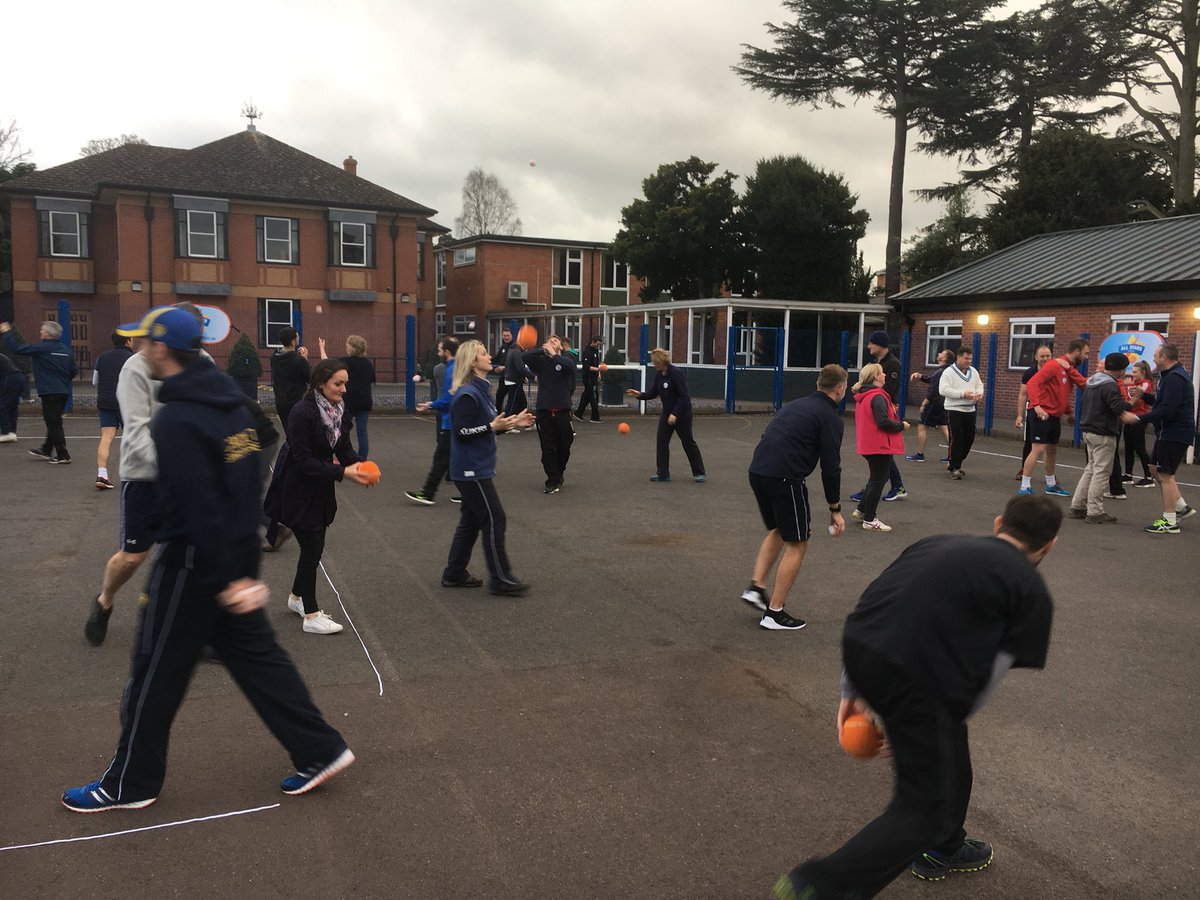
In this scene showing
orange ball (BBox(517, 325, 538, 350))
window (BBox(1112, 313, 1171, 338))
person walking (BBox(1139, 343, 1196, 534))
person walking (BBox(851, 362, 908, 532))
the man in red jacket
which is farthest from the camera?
window (BBox(1112, 313, 1171, 338))

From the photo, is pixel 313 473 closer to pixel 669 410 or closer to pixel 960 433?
pixel 669 410

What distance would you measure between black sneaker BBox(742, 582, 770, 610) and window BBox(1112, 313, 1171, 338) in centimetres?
1670

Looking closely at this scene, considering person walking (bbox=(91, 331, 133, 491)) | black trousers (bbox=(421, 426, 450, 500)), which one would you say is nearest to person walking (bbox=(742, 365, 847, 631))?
black trousers (bbox=(421, 426, 450, 500))

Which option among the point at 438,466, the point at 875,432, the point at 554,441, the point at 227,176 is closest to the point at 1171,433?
the point at 875,432

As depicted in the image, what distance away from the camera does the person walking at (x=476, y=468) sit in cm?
663

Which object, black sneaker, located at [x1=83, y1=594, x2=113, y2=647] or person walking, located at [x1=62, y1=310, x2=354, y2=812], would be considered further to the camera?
black sneaker, located at [x1=83, y1=594, x2=113, y2=647]

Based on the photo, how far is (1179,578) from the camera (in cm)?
773

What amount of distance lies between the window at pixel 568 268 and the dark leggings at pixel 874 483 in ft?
117

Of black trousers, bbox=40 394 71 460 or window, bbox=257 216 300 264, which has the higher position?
window, bbox=257 216 300 264

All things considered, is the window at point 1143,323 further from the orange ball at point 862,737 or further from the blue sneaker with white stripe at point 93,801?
the blue sneaker with white stripe at point 93,801

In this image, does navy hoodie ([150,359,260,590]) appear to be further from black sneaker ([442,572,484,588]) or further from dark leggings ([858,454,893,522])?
dark leggings ([858,454,893,522])

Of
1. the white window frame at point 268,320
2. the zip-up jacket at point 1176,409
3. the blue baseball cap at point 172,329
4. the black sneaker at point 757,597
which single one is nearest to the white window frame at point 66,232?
the white window frame at point 268,320

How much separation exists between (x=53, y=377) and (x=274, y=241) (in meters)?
22.5

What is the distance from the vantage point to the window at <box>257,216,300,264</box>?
32938mm
